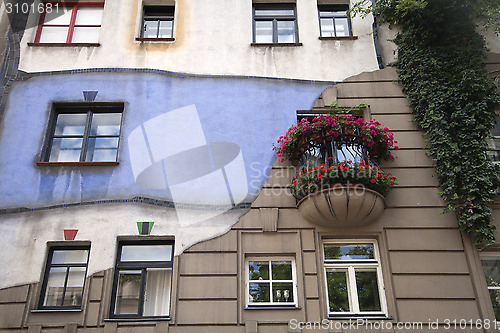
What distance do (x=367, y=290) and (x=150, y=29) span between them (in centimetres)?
929

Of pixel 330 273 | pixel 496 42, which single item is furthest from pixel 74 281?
pixel 496 42

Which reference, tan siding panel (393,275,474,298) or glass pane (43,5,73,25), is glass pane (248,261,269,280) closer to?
tan siding panel (393,275,474,298)

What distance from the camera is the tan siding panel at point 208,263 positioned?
959 centimetres

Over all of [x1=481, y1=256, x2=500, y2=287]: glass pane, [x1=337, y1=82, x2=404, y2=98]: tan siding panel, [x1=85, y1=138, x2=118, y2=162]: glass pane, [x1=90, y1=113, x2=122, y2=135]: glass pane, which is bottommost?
[x1=481, y1=256, x2=500, y2=287]: glass pane

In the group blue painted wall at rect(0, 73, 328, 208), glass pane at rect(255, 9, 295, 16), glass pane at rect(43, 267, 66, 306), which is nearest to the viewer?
glass pane at rect(43, 267, 66, 306)

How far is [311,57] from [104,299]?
26.3 ft

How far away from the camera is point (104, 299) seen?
934 cm

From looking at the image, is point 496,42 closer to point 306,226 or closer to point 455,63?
point 455,63

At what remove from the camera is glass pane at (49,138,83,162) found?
11.2m

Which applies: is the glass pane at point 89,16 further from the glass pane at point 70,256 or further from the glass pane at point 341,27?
the glass pane at point 341,27

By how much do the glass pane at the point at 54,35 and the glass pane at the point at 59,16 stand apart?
22cm

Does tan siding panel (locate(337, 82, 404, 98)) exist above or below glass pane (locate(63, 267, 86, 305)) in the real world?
above

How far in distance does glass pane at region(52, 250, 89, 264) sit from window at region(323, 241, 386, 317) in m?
5.43

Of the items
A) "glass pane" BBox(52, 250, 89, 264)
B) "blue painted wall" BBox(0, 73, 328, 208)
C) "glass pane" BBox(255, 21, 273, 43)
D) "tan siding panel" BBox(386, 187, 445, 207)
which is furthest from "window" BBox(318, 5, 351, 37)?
"glass pane" BBox(52, 250, 89, 264)
